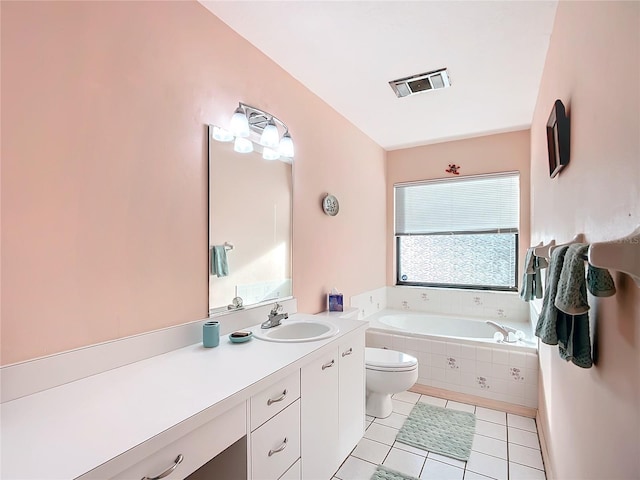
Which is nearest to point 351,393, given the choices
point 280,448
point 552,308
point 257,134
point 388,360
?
point 388,360

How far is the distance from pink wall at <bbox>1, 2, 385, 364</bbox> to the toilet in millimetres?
1331

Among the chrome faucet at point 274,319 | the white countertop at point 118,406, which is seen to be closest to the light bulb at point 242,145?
the chrome faucet at point 274,319

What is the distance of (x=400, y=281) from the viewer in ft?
13.2

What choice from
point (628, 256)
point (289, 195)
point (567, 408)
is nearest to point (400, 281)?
point (289, 195)

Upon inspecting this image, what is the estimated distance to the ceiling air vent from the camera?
88.9 inches

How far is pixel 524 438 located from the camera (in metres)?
2.20

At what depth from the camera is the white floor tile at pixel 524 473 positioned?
5.96ft

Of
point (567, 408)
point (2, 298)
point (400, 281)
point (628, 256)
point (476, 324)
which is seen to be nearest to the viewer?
point (628, 256)

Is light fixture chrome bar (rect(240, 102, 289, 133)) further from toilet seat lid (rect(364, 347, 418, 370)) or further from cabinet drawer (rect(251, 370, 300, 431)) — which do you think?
toilet seat lid (rect(364, 347, 418, 370))

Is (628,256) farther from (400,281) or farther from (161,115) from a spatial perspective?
(400,281)

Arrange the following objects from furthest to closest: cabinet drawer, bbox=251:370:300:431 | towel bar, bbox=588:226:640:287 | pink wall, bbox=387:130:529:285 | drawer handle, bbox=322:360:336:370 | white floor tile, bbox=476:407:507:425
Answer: pink wall, bbox=387:130:529:285 < white floor tile, bbox=476:407:507:425 < drawer handle, bbox=322:360:336:370 < cabinet drawer, bbox=251:370:300:431 < towel bar, bbox=588:226:640:287

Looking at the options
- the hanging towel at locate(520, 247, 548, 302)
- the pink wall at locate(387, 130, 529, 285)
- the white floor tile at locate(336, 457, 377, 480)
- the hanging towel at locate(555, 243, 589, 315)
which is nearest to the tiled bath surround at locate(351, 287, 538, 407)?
the pink wall at locate(387, 130, 529, 285)

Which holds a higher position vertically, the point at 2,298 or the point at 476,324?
the point at 2,298

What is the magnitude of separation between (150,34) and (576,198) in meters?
1.84
